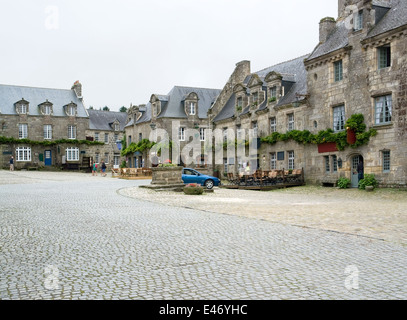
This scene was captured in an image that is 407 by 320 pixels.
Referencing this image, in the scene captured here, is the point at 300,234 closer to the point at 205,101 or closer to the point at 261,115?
the point at 261,115

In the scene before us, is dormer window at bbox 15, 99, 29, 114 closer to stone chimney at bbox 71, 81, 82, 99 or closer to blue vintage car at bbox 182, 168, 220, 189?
stone chimney at bbox 71, 81, 82, 99

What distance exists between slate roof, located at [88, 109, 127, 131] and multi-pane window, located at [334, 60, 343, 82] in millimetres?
44116

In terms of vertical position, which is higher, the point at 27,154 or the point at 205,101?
the point at 205,101

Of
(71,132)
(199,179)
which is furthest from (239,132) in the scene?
(71,132)

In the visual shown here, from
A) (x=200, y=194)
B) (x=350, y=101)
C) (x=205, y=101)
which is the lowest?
(x=200, y=194)

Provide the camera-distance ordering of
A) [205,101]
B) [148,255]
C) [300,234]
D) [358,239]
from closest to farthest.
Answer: [148,255] → [358,239] → [300,234] → [205,101]

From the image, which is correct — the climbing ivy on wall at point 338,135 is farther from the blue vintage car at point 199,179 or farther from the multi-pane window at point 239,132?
the blue vintage car at point 199,179

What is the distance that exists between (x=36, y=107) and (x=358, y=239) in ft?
172

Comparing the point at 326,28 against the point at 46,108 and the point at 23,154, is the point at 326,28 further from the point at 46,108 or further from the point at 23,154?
the point at 23,154

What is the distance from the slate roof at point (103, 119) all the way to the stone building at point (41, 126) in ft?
20.6

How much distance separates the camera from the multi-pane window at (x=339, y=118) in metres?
25.7

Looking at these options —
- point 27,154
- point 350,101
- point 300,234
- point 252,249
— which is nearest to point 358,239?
point 300,234

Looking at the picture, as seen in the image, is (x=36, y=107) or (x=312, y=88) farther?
(x=36, y=107)
